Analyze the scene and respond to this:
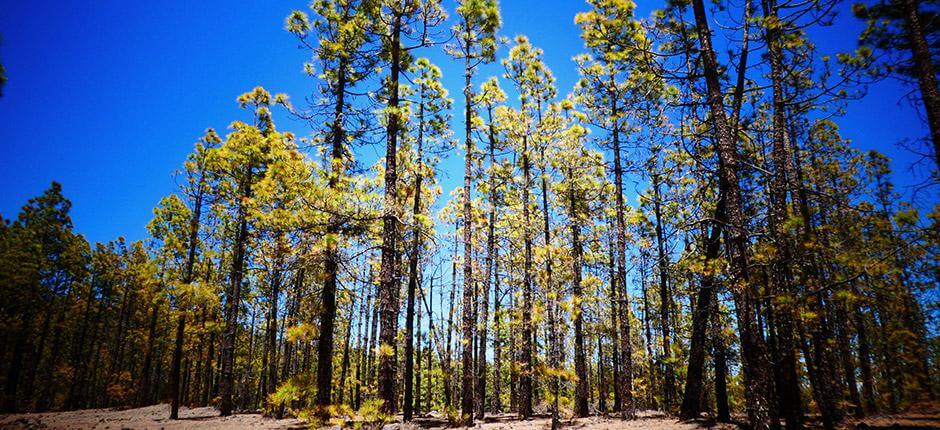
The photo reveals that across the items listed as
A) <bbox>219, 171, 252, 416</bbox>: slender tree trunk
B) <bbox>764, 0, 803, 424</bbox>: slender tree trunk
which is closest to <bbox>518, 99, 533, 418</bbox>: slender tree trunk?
<bbox>764, 0, 803, 424</bbox>: slender tree trunk

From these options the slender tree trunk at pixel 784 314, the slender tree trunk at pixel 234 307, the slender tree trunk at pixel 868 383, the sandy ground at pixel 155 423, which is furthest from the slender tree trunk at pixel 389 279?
the slender tree trunk at pixel 868 383

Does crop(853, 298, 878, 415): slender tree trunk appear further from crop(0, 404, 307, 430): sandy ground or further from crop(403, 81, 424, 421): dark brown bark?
crop(0, 404, 307, 430): sandy ground

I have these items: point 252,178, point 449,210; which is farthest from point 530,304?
point 252,178

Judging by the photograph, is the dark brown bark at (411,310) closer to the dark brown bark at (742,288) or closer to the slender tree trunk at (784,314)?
the dark brown bark at (742,288)

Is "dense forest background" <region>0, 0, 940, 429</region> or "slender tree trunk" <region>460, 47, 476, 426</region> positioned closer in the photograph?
"dense forest background" <region>0, 0, 940, 429</region>

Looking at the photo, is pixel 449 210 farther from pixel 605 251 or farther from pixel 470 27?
pixel 470 27

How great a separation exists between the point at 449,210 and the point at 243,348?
26.4 meters

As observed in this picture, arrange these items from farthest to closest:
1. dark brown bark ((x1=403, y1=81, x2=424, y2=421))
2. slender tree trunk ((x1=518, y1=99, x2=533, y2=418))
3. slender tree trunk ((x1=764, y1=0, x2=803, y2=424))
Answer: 1. slender tree trunk ((x1=518, y1=99, x2=533, y2=418))
2. dark brown bark ((x1=403, y1=81, x2=424, y2=421))
3. slender tree trunk ((x1=764, y1=0, x2=803, y2=424))

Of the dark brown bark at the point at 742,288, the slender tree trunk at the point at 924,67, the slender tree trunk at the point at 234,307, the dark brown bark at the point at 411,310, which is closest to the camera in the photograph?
the dark brown bark at the point at 742,288

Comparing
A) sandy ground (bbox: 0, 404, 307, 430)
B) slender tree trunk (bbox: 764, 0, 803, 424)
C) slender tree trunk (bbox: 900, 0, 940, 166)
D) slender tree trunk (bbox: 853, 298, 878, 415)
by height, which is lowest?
sandy ground (bbox: 0, 404, 307, 430)

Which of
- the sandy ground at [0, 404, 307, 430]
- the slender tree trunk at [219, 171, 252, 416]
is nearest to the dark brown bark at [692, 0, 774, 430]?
the sandy ground at [0, 404, 307, 430]

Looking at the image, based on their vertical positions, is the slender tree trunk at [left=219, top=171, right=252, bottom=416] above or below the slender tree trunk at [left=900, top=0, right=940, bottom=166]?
below

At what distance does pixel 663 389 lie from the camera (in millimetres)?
15602

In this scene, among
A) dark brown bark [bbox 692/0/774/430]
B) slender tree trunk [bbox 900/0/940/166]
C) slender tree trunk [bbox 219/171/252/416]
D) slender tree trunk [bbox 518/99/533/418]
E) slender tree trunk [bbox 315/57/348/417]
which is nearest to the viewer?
dark brown bark [bbox 692/0/774/430]
